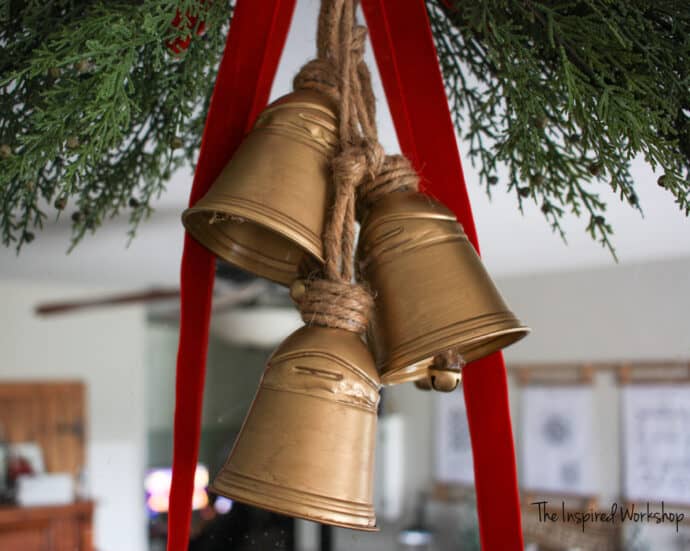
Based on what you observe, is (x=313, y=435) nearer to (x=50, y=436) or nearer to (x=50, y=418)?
(x=50, y=436)

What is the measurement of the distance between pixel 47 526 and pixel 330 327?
6.77ft

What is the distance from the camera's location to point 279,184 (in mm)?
339

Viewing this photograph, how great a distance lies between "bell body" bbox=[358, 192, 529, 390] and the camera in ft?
1.08

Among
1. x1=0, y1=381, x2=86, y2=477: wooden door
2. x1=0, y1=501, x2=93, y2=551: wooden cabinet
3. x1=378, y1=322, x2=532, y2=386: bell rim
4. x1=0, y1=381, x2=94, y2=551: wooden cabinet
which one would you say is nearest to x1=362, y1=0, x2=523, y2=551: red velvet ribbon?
x1=378, y1=322, x2=532, y2=386: bell rim

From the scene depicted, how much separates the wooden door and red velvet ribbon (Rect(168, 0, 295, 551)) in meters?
2.87

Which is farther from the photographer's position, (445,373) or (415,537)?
(415,537)

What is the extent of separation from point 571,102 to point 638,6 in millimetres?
80

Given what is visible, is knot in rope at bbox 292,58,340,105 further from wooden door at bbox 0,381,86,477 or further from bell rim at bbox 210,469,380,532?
wooden door at bbox 0,381,86,477

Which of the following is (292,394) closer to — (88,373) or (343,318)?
(343,318)

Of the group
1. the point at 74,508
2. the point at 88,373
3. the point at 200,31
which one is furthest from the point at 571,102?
the point at 88,373

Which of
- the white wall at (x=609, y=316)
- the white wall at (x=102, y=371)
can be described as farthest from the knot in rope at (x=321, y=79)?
the white wall at (x=102, y=371)

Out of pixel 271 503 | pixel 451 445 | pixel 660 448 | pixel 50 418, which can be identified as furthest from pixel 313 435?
pixel 50 418

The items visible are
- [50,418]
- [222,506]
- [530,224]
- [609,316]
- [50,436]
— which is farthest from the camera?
[50,418]

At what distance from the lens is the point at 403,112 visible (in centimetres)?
41
